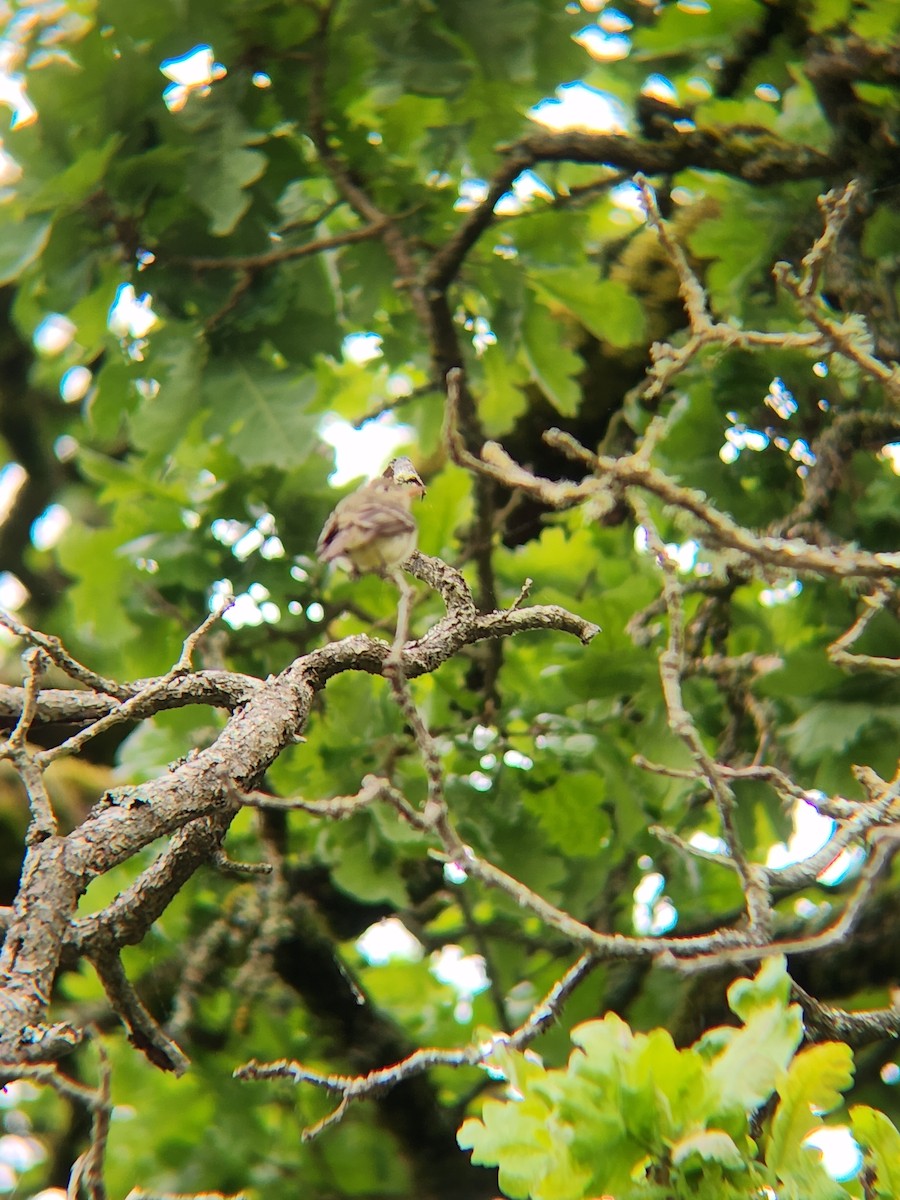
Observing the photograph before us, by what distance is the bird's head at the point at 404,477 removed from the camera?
3.87 feet

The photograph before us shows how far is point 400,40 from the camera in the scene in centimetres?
189

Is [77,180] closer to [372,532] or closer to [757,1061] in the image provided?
[372,532]

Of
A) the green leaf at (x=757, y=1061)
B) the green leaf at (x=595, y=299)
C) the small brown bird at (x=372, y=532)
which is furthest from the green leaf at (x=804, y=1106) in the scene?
the green leaf at (x=595, y=299)

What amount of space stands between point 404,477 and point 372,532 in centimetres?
13

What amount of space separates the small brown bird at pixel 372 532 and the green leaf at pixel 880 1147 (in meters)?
0.66

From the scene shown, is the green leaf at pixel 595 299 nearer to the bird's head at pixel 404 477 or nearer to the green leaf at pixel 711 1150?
the bird's head at pixel 404 477

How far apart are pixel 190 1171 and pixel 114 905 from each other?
1936mm

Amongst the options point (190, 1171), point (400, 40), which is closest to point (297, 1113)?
point (190, 1171)

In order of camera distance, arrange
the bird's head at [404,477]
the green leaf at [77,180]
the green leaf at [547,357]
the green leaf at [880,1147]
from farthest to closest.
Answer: the green leaf at [547,357] → the green leaf at [77,180] → the bird's head at [404,477] → the green leaf at [880,1147]

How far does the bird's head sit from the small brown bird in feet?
0.04

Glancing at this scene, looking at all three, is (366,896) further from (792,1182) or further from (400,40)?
(400,40)

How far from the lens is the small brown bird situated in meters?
1.08

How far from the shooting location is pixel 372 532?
1.08 meters

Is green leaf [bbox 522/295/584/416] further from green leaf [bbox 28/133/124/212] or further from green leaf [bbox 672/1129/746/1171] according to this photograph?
green leaf [bbox 672/1129/746/1171]
